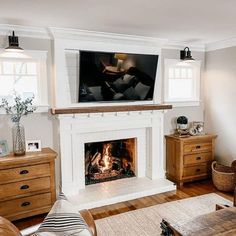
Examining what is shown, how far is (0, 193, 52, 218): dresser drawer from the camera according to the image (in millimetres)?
2775

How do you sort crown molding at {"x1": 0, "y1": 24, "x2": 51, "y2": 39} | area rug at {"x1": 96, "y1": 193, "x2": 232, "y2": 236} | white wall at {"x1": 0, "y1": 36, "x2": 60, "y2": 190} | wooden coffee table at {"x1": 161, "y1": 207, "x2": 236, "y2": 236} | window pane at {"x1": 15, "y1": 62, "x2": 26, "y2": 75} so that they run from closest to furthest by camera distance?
wooden coffee table at {"x1": 161, "y1": 207, "x2": 236, "y2": 236} < area rug at {"x1": 96, "y1": 193, "x2": 232, "y2": 236} < crown molding at {"x1": 0, "y1": 24, "x2": 51, "y2": 39} < white wall at {"x1": 0, "y1": 36, "x2": 60, "y2": 190} < window pane at {"x1": 15, "y1": 62, "x2": 26, "y2": 75}

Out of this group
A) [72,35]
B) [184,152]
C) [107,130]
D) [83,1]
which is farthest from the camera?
[184,152]

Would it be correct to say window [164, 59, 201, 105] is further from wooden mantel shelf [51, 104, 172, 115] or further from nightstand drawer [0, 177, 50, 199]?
nightstand drawer [0, 177, 50, 199]

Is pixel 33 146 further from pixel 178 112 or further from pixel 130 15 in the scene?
pixel 178 112

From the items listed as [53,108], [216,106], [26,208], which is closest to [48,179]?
[26,208]

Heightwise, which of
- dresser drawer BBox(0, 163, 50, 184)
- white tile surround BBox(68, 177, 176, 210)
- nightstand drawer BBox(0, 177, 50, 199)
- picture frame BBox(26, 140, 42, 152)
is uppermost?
picture frame BBox(26, 140, 42, 152)

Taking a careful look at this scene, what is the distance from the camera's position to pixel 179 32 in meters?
3.32

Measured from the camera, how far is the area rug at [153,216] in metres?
2.69

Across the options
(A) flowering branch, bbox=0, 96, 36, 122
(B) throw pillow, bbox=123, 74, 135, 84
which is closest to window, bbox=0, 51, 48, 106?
(A) flowering branch, bbox=0, 96, 36, 122

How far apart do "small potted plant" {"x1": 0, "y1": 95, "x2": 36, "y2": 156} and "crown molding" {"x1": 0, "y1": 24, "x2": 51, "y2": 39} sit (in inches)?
31.1

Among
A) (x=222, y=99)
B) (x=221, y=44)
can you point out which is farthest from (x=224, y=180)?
(x=221, y=44)

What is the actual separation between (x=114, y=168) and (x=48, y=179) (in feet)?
4.66

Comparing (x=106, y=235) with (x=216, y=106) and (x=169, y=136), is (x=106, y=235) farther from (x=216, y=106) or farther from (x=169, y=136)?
(x=216, y=106)

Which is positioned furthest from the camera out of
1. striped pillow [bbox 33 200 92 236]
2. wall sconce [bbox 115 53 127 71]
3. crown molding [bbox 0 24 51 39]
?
wall sconce [bbox 115 53 127 71]
